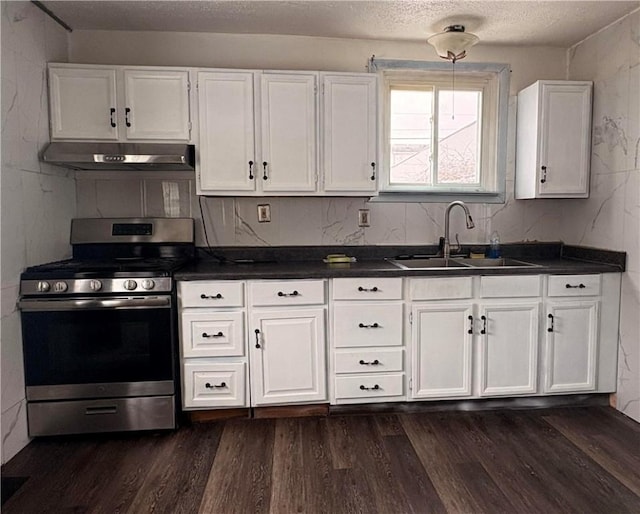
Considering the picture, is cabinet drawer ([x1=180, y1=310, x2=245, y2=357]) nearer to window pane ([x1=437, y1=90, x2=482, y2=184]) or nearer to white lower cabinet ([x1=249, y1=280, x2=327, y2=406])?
white lower cabinet ([x1=249, y1=280, x2=327, y2=406])

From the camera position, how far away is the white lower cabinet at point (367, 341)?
2570 mm

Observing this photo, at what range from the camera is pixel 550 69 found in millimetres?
3227

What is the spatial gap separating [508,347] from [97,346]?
90.5 inches

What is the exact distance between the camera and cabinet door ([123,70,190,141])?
2643 millimetres

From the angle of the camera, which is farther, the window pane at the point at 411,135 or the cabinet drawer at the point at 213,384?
the window pane at the point at 411,135

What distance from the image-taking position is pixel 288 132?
2730 mm

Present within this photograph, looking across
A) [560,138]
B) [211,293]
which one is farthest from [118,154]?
[560,138]

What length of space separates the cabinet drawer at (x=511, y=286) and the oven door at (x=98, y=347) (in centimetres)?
179

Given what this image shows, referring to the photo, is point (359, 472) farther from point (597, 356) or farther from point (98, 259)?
point (98, 259)

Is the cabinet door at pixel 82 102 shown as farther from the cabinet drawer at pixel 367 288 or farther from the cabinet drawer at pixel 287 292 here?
the cabinet drawer at pixel 367 288

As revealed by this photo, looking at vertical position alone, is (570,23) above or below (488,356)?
above

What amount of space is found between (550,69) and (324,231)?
6.55 ft

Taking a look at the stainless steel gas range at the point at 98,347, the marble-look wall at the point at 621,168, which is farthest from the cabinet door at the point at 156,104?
the marble-look wall at the point at 621,168

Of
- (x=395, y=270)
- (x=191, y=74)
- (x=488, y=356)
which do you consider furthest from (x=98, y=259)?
(x=488, y=356)
